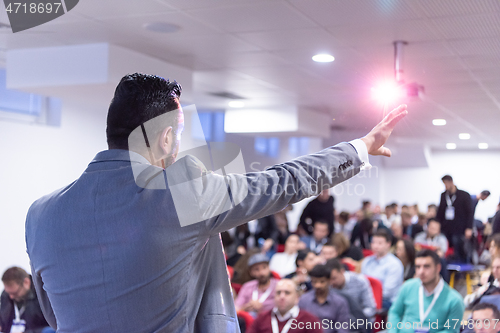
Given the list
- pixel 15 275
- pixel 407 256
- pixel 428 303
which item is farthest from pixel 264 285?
pixel 15 275

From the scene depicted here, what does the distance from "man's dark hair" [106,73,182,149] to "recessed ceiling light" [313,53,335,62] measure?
11.2 feet

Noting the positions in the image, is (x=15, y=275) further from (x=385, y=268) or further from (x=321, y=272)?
(x=385, y=268)

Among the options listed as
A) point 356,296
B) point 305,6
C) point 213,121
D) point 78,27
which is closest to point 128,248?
point 305,6

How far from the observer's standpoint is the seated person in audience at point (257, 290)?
12.6 feet

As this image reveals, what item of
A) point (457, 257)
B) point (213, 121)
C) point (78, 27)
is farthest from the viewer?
point (213, 121)

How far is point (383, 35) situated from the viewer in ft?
11.2

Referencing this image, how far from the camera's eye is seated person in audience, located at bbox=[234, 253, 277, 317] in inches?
151

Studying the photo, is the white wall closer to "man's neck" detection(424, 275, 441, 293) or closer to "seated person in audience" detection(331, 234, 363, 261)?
"seated person in audience" detection(331, 234, 363, 261)

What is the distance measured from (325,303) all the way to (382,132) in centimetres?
277

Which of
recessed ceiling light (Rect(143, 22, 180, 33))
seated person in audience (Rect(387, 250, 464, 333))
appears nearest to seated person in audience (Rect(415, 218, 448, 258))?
seated person in audience (Rect(387, 250, 464, 333))

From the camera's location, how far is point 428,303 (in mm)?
3158

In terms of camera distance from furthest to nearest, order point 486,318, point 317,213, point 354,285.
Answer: point 317,213
point 354,285
point 486,318

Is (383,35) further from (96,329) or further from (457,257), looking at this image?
(96,329)

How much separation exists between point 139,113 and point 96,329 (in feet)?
0.96
